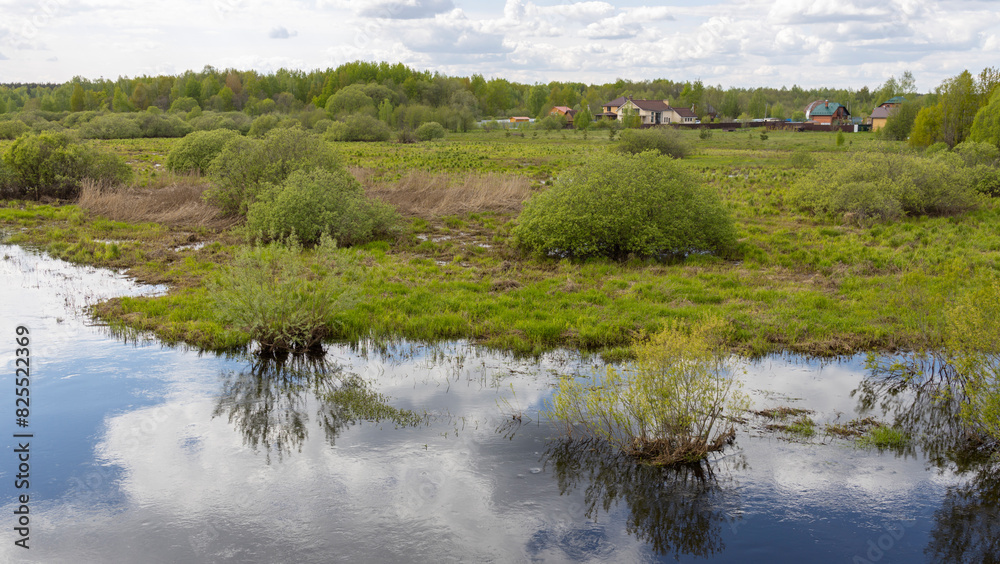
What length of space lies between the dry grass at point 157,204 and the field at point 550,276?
142 mm

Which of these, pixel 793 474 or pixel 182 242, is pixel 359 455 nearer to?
pixel 793 474

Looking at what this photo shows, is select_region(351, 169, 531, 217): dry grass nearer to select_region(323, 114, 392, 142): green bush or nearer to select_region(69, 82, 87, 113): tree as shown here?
select_region(323, 114, 392, 142): green bush

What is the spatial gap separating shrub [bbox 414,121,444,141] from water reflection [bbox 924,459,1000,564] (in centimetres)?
7338

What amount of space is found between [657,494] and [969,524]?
363cm

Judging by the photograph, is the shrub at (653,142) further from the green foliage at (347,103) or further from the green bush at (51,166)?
the green foliage at (347,103)

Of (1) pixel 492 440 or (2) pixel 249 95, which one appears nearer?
(1) pixel 492 440

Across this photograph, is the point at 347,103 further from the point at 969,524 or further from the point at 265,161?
the point at 969,524

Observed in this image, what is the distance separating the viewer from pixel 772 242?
21.1 meters

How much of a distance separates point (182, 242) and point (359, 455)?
50.6ft

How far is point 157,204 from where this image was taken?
85.1ft

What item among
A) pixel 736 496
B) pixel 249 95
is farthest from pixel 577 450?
pixel 249 95

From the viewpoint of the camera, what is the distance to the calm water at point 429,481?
288 inches

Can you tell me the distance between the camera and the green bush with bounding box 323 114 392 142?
7419 centimetres

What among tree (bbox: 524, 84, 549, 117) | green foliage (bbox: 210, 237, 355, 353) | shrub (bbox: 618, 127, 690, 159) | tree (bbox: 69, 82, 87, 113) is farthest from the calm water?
tree (bbox: 524, 84, 549, 117)
